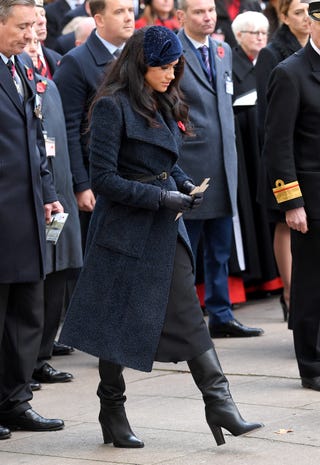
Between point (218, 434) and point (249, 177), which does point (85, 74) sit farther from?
point (218, 434)

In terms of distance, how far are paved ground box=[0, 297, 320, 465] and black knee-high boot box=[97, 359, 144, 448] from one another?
5 cm

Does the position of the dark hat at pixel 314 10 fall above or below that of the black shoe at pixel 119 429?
above

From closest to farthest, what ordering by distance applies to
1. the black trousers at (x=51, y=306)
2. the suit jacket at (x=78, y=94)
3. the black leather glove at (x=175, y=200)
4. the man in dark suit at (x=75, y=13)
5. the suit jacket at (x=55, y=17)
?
the black leather glove at (x=175, y=200) → the black trousers at (x=51, y=306) → the suit jacket at (x=78, y=94) → the man in dark suit at (x=75, y=13) → the suit jacket at (x=55, y=17)

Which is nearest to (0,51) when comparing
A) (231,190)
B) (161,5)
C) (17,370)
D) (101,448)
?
(17,370)

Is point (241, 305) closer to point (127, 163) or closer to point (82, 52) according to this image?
point (82, 52)

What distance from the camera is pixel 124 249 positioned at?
17.8ft

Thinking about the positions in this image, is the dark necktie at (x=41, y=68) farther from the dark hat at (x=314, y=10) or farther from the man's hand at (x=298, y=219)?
the man's hand at (x=298, y=219)

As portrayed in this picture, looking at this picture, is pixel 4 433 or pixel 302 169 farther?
pixel 302 169

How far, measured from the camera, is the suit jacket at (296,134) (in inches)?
256

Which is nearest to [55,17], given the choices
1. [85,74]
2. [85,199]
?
[85,74]

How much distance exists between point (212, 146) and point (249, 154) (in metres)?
1.34

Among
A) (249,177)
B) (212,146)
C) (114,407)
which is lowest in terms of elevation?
(114,407)

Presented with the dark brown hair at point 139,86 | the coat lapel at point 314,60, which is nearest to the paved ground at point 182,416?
the dark brown hair at point 139,86

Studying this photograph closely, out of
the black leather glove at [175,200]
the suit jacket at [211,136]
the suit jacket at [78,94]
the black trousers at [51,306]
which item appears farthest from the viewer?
the suit jacket at [211,136]
